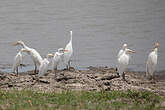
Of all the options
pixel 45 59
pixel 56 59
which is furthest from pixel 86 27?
pixel 45 59

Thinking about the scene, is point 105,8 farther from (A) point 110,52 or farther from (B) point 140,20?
(A) point 110,52

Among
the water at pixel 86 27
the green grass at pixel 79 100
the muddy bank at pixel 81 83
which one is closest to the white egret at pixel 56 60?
the muddy bank at pixel 81 83

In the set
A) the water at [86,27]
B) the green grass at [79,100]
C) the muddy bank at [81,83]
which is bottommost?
the green grass at [79,100]

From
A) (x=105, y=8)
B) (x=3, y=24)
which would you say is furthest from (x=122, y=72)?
(x=105, y=8)

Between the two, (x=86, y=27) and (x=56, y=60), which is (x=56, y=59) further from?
(x=86, y=27)

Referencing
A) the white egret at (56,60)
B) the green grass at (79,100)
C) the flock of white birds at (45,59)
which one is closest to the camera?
the green grass at (79,100)

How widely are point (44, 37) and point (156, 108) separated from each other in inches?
510

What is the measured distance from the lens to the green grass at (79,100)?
7.96m

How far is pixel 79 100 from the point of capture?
27.6 feet

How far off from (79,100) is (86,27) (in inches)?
572

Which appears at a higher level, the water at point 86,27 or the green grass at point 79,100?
the water at point 86,27

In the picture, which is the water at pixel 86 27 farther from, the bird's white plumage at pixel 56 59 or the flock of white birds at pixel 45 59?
the bird's white plumage at pixel 56 59

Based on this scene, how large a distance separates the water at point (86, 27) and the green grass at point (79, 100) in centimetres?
568

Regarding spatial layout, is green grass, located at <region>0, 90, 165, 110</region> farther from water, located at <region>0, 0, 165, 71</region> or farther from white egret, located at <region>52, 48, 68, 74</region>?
water, located at <region>0, 0, 165, 71</region>
